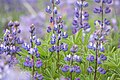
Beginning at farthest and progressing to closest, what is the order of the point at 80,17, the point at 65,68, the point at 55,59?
1. the point at 80,17
2. the point at 55,59
3. the point at 65,68

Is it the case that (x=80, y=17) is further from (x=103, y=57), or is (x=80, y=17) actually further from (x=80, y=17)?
(x=103, y=57)

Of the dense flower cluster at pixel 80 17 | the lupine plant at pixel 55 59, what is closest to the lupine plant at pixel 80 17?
the dense flower cluster at pixel 80 17

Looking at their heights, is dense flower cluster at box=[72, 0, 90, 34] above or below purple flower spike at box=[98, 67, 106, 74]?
above

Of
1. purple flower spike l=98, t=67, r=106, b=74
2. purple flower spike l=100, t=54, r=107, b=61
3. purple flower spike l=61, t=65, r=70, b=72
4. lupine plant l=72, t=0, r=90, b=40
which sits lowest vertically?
purple flower spike l=98, t=67, r=106, b=74

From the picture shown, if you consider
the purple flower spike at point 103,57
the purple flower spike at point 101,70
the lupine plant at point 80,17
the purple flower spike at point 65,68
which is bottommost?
the purple flower spike at point 101,70

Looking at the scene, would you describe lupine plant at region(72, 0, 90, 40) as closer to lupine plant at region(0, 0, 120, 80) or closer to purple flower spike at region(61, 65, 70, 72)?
lupine plant at region(0, 0, 120, 80)

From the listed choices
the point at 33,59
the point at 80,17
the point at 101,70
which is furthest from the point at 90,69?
the point at 80,17

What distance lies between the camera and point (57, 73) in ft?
10.1

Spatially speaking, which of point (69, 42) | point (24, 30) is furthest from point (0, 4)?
point (69, 42)

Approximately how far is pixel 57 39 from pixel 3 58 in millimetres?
399

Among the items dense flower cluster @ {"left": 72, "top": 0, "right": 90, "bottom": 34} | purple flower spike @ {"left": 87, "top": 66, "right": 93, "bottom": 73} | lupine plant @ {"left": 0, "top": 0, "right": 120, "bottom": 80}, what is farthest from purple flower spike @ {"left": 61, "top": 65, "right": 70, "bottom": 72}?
dense flower cluster @ {"left": 72, "top": 0, "right": 90, "bottom": 34}

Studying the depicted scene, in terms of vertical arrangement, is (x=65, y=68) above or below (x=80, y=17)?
below

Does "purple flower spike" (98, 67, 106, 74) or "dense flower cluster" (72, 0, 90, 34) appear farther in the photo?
"dense flower cluster" (72, 0, 90, 34)

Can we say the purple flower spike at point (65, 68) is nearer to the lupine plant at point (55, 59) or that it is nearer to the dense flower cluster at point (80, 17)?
the lupine plant at point (55, 59)
